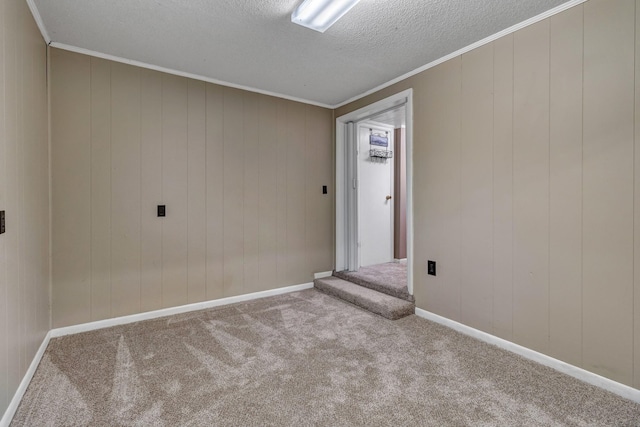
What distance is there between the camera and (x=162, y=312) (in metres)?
2.85

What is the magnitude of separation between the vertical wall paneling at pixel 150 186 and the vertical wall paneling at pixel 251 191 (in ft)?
2.73

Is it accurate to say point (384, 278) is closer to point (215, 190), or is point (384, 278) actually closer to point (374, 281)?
point (374, 281)

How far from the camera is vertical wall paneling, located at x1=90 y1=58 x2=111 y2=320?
254 centimetres

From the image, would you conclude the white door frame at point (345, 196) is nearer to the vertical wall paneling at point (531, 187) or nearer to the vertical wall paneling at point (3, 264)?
the vertical wall paneling at point (531, 187)

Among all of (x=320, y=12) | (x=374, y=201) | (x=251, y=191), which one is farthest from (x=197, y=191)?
(x=374, y=201)

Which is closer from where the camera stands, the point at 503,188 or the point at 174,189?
the point at 503,188

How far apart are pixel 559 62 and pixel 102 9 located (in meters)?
2.96

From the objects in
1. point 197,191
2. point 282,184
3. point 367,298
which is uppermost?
point 282,184

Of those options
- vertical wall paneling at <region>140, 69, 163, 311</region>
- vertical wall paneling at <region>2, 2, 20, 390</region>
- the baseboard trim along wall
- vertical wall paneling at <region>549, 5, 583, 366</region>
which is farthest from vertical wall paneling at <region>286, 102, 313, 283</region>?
vertical wall paneling at <region>549, 5, 583, 366</region>

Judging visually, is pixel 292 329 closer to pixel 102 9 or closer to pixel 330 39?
pixel 330 39

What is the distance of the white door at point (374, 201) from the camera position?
4.28m

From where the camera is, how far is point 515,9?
1.95 metres

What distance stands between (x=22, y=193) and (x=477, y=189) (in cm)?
306

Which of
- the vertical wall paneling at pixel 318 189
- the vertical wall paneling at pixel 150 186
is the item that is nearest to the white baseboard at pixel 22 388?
the vertical wall paneling at pixel 150 186
